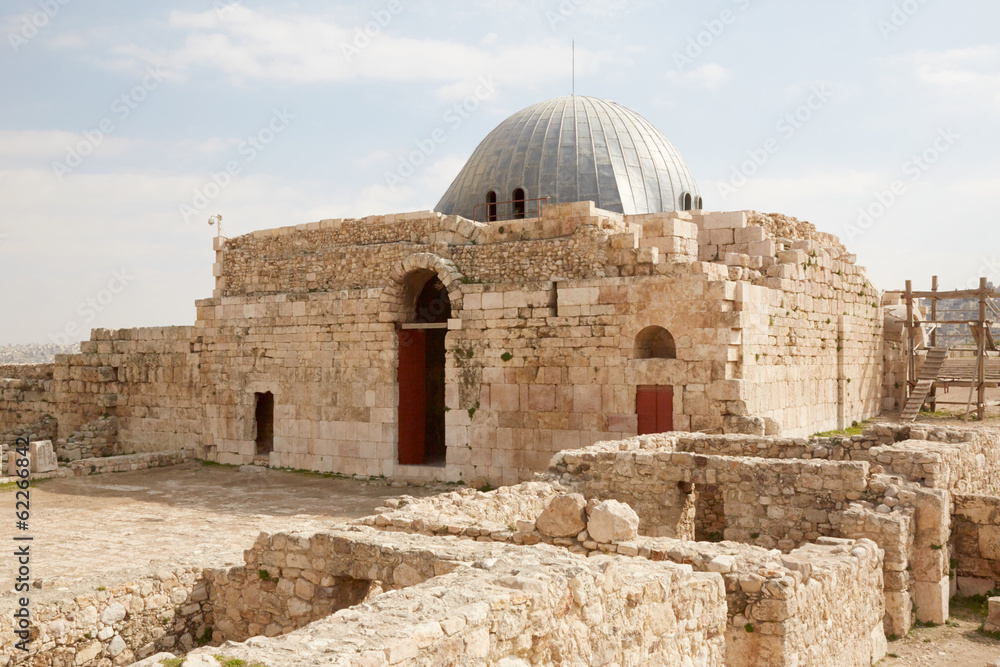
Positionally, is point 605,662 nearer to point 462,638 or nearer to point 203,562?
point 462,638

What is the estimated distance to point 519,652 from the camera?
3.95 metres

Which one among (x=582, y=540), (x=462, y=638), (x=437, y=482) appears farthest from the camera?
(x=437, y=482)

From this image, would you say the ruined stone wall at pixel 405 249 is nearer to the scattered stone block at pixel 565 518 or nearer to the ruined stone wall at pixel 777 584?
the ruined stone wall at pixel 777 584

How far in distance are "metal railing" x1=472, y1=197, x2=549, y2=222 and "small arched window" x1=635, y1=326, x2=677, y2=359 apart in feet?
21.7

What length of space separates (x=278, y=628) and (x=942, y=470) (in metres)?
6.41

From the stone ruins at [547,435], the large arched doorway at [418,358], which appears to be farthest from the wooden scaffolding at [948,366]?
the large arched doorway at [418,358]

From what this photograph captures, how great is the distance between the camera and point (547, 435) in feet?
47.6

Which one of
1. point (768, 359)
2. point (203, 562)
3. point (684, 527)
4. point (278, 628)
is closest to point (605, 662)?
point (278, 628)

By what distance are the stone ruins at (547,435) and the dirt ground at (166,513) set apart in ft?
2.43

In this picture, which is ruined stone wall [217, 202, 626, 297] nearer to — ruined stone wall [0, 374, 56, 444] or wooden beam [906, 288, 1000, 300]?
ruined stone wall [0, 374, 56, 444]

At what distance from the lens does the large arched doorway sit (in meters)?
16.5

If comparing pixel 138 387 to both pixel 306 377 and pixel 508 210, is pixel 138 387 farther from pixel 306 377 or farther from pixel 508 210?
pixel 508 210

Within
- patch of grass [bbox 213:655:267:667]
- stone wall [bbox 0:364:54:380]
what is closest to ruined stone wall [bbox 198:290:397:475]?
stone wall [bbox 0:364:54:380]

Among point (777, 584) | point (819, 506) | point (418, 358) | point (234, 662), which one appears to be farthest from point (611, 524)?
point (418, 358)
